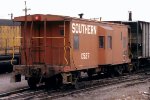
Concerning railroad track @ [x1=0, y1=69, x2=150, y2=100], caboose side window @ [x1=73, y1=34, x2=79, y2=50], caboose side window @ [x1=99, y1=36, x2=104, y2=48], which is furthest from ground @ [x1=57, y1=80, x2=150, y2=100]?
caboose side window @ [x1=99, y1=36, x2=104, y2=48]

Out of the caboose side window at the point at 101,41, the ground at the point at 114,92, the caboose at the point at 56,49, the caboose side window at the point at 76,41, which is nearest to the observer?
the ground at the point at 114,92

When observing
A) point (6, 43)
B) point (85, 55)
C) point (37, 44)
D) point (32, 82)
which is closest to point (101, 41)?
point (85, 55)

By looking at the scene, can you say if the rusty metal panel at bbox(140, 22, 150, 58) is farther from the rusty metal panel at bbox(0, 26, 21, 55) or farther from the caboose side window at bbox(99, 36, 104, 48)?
the rusty metal panel at bbox(0, 26, 21, 55)

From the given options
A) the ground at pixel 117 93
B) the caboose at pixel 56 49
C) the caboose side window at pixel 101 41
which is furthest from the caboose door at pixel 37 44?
Answer: the caboose side window at pixel 101 41

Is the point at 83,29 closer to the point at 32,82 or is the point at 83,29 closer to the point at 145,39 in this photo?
the point at 32,82

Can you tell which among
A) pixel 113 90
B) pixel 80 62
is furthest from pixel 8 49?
pixel 113 90

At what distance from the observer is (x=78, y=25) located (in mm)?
15008

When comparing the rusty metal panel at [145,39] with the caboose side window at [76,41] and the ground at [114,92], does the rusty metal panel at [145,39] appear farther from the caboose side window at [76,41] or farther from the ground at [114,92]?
the caboose side window at [76,41]

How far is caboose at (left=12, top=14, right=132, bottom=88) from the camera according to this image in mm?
14297

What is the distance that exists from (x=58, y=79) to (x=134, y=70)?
9.51 metres

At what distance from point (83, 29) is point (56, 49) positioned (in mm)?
1581

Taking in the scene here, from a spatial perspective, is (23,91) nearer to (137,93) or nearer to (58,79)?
(58,79)

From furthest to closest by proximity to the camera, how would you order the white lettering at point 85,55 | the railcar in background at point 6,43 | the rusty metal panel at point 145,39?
1. the rusty metal panel at point 145,39
2. the railcar in background at point 6,43
3. the white lettering at point 85,55

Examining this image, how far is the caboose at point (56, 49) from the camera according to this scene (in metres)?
14.3
